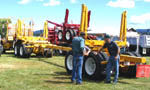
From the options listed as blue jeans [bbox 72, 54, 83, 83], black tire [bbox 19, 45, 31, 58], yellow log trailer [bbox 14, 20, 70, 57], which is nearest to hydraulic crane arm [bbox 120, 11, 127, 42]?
blue jeans [bbox 72, 54, 83, 83]

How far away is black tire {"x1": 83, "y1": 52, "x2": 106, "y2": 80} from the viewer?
7.31m

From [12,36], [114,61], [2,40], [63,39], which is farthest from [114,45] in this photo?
[2,40]

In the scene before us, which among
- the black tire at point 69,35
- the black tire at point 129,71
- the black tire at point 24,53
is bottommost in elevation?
the black tire at point 129,71

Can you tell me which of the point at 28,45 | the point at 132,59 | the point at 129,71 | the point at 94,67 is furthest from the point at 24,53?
the point at 132,59

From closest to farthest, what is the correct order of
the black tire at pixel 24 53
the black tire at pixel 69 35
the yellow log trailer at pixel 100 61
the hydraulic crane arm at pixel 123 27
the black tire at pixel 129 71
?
the yellow log trailer at pixel 100 61 → the black tire at pixel 129 71 → the hydraulic crane arm at pixel 123 27 → the black tire at pixel 24 53 → the black tire at pixel 69 35

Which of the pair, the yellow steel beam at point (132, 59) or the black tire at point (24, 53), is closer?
the yellow steel beam at point (132, 59)

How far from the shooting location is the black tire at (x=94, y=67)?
7307mm

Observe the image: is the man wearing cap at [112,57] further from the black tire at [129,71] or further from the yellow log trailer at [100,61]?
the black tire at [129,71]

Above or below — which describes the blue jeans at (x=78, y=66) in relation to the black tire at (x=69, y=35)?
below

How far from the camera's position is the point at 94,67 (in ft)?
25.2

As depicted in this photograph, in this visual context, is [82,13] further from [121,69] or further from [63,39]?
[63,39]

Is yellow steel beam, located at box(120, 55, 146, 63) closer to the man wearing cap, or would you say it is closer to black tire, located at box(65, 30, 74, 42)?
→ the man wearing cap

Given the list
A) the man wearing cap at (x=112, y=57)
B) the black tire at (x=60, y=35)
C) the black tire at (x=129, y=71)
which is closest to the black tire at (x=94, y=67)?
the man wearing cap at (x=112, y=57)

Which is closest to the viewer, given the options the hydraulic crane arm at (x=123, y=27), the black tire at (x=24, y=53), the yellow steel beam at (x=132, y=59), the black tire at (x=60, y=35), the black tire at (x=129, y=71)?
the yellow steel beam at (x=132, y=59)
